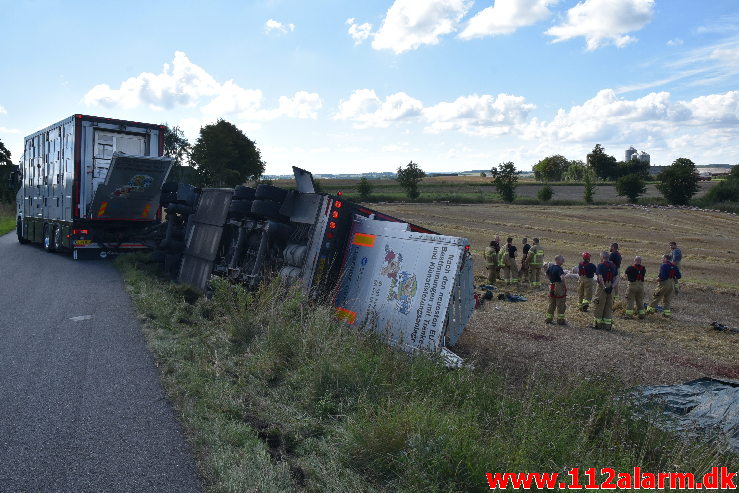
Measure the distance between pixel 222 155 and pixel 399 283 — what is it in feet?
164

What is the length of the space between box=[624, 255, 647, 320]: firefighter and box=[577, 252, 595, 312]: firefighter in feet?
2.72

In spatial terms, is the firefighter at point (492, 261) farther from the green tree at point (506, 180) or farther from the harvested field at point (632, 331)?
the green tree at point (506, 180)

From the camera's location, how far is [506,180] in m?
62.1

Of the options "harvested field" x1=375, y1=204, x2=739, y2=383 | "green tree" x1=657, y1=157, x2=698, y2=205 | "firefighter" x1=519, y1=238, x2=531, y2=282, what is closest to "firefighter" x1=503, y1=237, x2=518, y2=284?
"firefighter" x1=519, y1=238, x2=531, y2=282

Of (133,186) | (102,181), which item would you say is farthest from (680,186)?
(102,181)

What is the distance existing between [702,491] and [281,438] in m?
3.05

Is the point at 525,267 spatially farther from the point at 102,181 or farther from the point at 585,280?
the point at 102,181

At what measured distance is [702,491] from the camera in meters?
3.71

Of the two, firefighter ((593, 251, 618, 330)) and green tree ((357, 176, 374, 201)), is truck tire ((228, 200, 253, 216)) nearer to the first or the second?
firefighter ((593, 251, 618, 330))

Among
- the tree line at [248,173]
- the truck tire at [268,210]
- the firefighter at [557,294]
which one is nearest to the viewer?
the truck tire at [268,210]

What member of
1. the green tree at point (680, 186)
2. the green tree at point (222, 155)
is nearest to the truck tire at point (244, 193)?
the green tree at point (222, 155)

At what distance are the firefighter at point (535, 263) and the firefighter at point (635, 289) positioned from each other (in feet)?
11.1

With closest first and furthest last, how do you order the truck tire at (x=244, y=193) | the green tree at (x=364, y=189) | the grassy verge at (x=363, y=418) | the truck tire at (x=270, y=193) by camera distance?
1. the grassy verge at (x=363, y=418)
2. the truck tire at (x=270, y=193)
3. the truck tire at (x=244, y=193)
4. the green tree at (x=364, y=189)

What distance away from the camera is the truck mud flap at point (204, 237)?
38.2 ft
